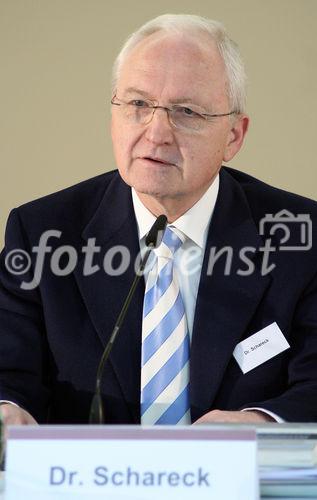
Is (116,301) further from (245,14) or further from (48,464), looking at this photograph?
(245,14)

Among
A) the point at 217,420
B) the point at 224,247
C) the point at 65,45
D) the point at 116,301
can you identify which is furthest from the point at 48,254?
the point at 65,45

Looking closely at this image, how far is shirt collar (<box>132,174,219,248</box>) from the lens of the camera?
2346 millimetres

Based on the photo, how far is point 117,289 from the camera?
2285mm

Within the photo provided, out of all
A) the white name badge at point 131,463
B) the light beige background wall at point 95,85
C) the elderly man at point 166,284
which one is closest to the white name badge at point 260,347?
the elderly man at point 166,284

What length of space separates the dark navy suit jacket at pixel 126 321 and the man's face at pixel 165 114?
162mm

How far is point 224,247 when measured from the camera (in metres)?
2.36

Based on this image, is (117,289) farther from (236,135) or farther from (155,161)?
(236,135)

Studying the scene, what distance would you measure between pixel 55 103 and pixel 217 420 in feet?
6.04

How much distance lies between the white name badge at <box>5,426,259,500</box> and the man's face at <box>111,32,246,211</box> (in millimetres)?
1037

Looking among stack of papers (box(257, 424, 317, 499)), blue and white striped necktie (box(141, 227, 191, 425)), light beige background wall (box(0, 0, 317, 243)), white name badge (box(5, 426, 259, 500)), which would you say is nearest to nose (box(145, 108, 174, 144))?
blue and white striped necktie (box(141, 227, 191, 425))

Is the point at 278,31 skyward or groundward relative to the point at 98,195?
skyward

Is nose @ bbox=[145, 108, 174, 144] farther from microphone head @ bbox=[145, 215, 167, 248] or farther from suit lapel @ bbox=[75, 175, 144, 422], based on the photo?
microphone head @ bbox=[145, 215, 167, 248]
